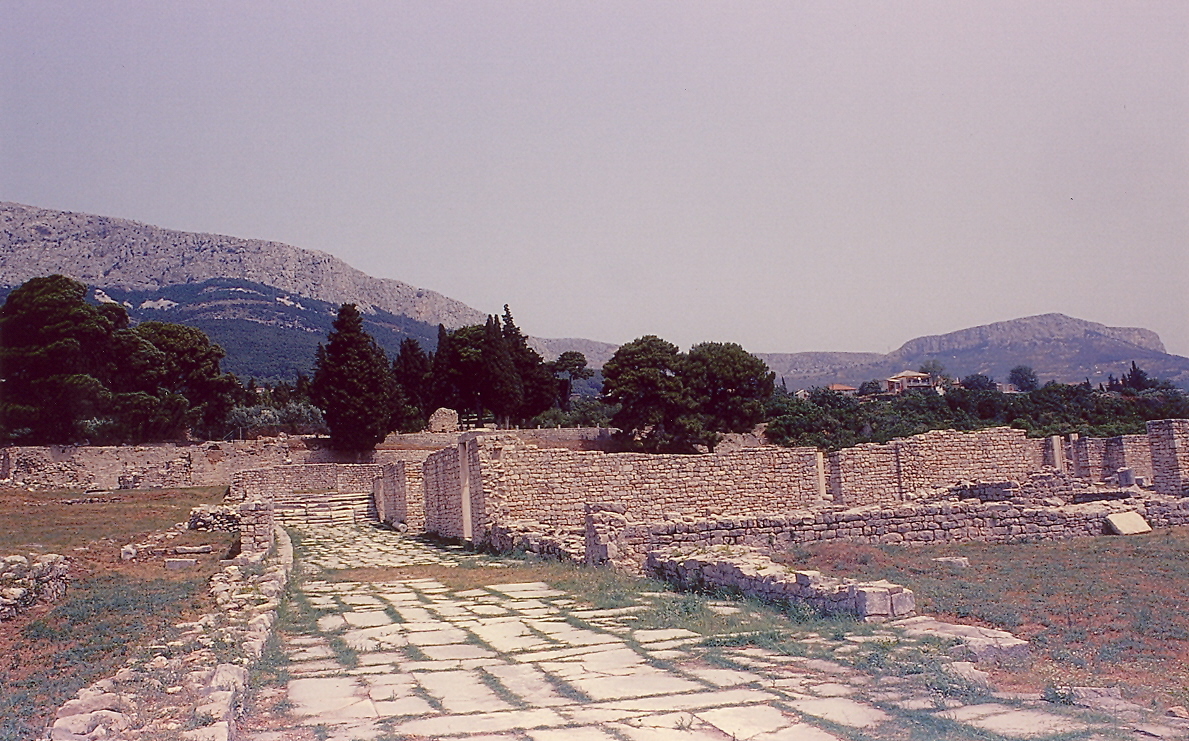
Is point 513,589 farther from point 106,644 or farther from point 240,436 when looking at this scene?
point 240,436

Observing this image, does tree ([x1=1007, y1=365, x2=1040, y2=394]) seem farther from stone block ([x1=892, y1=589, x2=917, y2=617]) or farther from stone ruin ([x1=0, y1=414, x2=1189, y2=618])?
stone block ([x1=892, y1=589, x2=917, y2=617])

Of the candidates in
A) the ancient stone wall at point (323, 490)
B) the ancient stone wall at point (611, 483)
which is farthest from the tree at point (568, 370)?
the ancient stone wall at point (611, 483)

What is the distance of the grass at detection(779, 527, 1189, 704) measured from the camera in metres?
5.53

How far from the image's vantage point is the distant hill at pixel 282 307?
108312 mm

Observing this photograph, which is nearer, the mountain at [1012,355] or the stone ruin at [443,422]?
the stone ruin at [443,422]

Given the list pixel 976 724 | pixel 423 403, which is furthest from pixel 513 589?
pixel 423 403

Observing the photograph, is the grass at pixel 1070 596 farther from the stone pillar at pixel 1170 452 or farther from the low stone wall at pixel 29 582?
the stone pillar at pixel 1170 452

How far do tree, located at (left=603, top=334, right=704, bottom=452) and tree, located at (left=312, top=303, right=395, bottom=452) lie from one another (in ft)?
40.1

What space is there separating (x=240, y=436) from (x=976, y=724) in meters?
46.5

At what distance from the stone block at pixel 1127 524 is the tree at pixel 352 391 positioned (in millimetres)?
33172

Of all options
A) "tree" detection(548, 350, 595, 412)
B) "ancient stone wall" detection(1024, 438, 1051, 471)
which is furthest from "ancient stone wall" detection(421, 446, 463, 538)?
"tree" detection(548, 350, 595, 412)

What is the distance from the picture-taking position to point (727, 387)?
162ft

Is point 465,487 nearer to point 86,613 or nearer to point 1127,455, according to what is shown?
point 86,613

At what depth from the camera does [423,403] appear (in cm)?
5912
